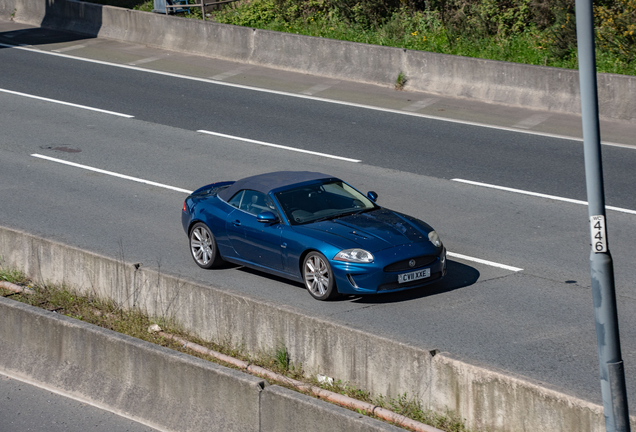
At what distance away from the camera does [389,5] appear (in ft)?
90.7

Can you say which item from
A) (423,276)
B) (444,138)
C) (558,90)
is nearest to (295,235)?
(423,276)

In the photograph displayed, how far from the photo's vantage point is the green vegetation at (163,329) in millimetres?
7145

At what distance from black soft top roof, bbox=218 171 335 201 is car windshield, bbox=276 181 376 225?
19 cm

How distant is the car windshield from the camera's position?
11.3 meters

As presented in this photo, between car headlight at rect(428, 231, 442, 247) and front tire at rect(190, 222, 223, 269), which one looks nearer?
car headlight at rect(428, 231, 442, 247)

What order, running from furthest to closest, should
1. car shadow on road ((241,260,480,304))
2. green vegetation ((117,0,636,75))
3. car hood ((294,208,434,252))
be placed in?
green vegetation ((117,0,636,75))
car shadow on road ((241,260,480,304))
car hood ((294,208,434,252))

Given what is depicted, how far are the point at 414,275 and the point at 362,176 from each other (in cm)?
564

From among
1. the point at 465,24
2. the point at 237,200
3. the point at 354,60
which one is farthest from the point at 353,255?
the point at 465,24

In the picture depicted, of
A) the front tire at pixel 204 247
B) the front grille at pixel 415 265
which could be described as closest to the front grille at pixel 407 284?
the front grille at pixel 415 265

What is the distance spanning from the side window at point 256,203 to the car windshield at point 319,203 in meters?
0.15

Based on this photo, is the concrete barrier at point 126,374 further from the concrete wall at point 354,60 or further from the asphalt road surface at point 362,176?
the concrete wall at point 354,60

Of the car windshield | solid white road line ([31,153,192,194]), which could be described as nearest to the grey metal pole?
the car windshield

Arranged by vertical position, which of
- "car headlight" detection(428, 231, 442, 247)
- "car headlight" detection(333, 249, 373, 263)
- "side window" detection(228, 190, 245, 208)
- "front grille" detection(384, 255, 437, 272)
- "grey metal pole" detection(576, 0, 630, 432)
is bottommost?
"front grille" detection(384, 255, 437, 272)

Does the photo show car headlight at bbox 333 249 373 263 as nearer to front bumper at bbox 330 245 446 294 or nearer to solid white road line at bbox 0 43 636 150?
front bumper at bbox 330 245 446 294
